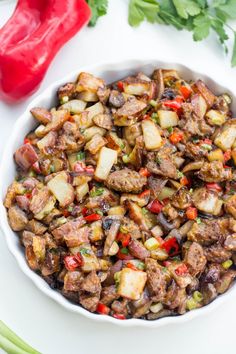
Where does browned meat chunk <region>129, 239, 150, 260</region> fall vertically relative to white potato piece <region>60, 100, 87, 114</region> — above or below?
below

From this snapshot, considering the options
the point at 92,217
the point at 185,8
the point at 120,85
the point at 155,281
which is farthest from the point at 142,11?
the point at 155,281

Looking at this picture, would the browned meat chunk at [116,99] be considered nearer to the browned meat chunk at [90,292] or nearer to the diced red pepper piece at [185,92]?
the diced red pepper piece at [185,92]

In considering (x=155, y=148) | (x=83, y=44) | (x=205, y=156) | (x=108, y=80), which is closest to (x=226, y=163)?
(x=205, y=156)

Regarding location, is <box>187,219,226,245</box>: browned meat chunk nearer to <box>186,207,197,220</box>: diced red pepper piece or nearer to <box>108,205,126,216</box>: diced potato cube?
<box>186,207,197,220</box>: diced red pepper piece

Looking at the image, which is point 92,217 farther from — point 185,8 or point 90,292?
point 185,8

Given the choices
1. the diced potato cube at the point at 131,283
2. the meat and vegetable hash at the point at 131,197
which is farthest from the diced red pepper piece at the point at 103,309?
the diced potato cube at the point at 131,283

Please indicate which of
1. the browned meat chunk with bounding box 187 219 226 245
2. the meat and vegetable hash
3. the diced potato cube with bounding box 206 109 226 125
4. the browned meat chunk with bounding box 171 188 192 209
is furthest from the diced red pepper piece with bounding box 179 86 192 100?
the browned meat chunk with bounding box 187 219 226 245

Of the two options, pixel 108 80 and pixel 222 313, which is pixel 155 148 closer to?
pixel 108 80

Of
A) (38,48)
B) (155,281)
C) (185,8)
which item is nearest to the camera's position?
(155,281)
